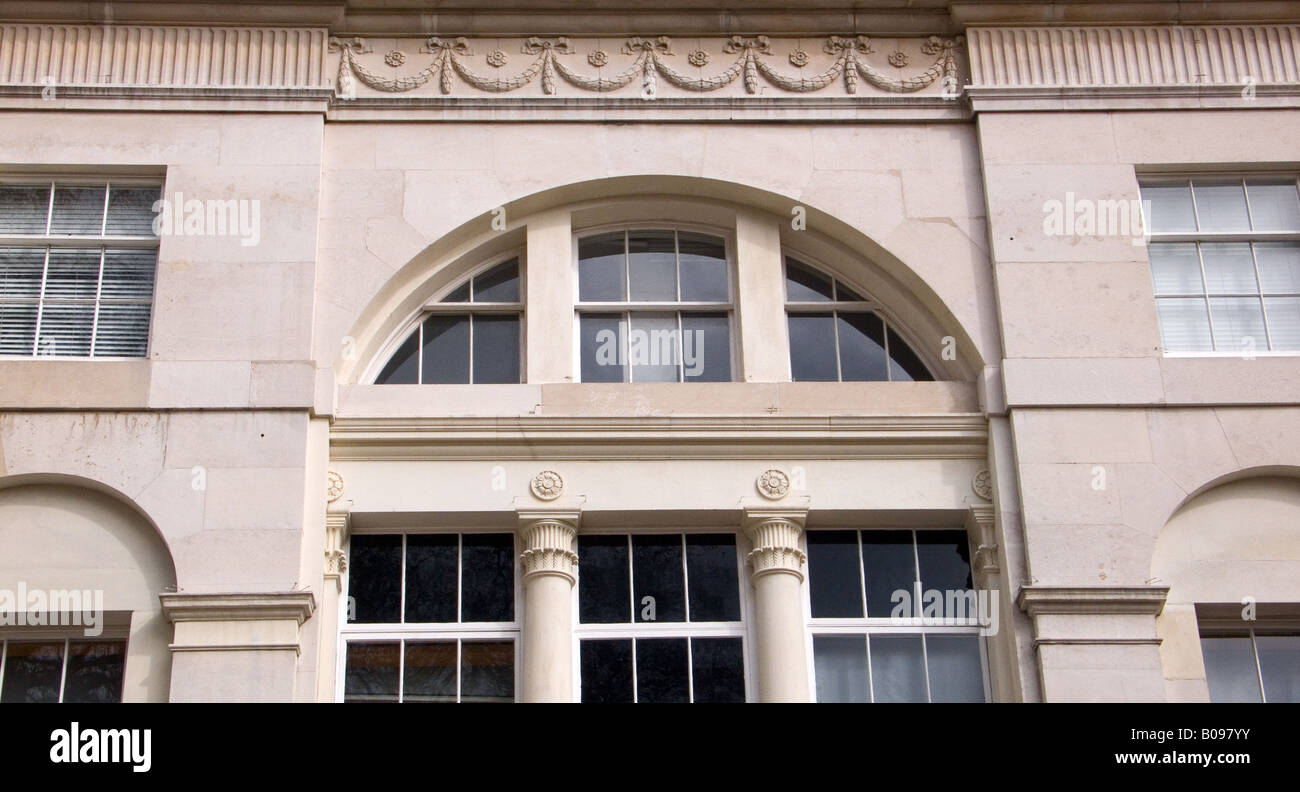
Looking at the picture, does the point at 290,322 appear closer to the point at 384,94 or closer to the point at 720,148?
the point at 384,94

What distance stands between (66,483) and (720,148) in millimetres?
6724

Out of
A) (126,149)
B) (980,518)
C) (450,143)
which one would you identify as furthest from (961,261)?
(126,149)

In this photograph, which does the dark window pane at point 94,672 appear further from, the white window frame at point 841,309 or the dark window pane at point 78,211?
the white window frame at point 841,309

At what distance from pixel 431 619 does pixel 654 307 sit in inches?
146

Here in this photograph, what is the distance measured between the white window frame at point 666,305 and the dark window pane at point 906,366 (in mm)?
1470

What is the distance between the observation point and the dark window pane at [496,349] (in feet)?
57.4

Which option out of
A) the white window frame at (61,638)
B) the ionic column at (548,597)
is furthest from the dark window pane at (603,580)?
the white window frame at (61,638)

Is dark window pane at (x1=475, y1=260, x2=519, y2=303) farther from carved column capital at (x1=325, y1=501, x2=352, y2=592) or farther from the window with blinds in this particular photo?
the window with blinds

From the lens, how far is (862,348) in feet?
58.5

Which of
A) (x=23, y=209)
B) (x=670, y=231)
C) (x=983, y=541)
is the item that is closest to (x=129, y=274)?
(x=23, y=209)

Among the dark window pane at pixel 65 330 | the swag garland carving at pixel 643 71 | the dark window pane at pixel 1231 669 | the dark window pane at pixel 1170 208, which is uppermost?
the swag garland carving at pixel 643 71

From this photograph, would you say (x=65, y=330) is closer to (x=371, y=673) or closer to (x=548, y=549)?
(x=371, y=673)

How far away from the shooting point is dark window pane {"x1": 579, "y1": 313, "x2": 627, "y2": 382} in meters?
17.5

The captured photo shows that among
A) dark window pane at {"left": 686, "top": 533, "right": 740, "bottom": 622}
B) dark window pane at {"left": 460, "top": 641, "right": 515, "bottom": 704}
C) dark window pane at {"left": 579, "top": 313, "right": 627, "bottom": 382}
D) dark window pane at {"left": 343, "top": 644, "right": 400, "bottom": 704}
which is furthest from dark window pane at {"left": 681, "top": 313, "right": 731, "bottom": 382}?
dark window pane at {"left": 343, "top": 644, "right": 400, "bottom": 704}
